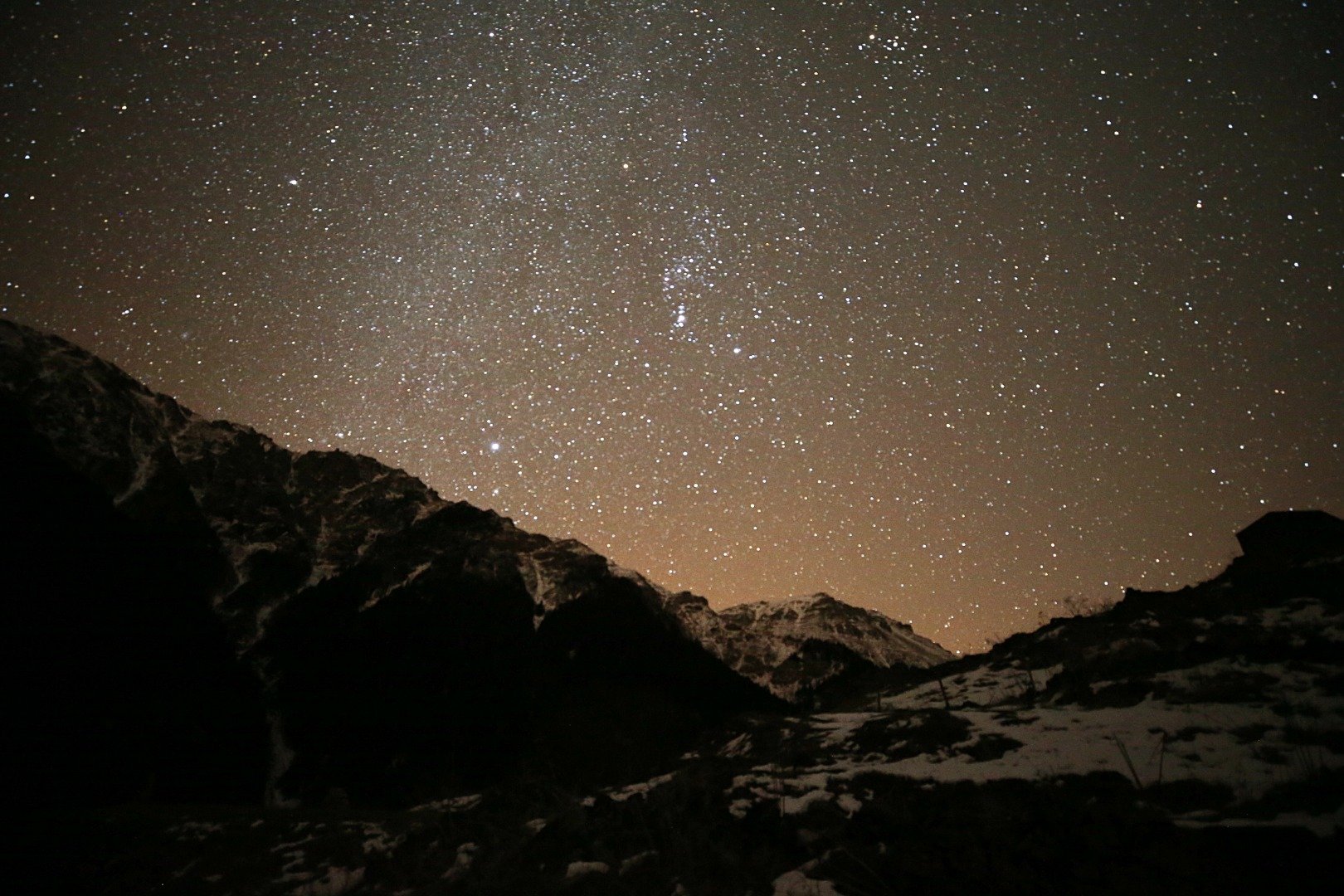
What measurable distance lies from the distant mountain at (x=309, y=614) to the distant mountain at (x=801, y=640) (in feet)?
9.64

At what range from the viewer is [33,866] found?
11.3m

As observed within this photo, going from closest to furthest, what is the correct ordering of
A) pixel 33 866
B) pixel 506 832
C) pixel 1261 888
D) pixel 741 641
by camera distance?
1. pixel 1261 888
2. pixel 506 832
3. pixel 33 866
4. pixel 741 641

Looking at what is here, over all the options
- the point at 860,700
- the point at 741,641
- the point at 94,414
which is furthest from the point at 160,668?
the point at 741,641

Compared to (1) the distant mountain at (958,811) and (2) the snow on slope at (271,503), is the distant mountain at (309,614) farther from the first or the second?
(1) the distant mountain at (958,811)

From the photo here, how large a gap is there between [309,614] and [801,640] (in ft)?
152

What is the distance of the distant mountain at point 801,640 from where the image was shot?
60.0 m

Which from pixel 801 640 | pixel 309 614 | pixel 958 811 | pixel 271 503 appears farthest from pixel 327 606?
pixel 958 811

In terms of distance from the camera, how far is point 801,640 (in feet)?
217

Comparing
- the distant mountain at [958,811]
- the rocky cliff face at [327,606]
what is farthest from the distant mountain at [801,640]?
the distant mountain at [958,811]

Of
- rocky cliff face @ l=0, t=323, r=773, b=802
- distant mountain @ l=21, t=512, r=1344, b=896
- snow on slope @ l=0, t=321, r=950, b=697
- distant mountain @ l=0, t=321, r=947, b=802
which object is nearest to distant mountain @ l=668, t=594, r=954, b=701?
snow on slope @ l=0, t=321, r=950, b=697

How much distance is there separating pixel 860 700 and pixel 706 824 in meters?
11.7

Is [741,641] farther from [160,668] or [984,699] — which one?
[984,699]

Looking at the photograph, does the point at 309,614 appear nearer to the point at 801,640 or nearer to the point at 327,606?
the point at 327,606

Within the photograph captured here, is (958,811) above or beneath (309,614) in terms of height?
beneath
